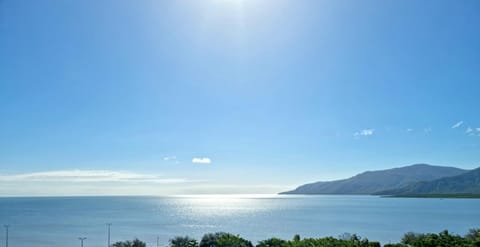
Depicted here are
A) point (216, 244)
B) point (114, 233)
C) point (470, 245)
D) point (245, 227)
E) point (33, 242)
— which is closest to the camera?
point (470, 245)

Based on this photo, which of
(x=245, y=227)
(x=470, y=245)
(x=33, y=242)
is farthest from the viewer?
(x=245, y=227)

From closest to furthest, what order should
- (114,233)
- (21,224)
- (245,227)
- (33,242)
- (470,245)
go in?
(470,245)
(33,242)
(114,233)
(245,227)
(21,224)

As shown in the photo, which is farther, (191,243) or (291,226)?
(291,226)

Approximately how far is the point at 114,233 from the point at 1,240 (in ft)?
97.1

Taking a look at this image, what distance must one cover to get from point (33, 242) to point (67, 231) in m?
24.4

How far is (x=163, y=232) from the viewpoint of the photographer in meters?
127

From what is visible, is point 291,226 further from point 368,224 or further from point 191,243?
point 191,243

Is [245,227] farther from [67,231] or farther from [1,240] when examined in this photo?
[1,240]

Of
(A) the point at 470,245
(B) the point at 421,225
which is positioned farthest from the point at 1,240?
(B) the point at 421,225

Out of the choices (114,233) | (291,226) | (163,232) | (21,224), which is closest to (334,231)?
(291,226)

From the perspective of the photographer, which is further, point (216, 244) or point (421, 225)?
point (421, 225)

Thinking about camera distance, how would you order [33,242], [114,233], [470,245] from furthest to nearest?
1. [114,233]
2. [33,242]
3. [470,245]

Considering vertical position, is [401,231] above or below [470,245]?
below

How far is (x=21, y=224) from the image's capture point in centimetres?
15038
